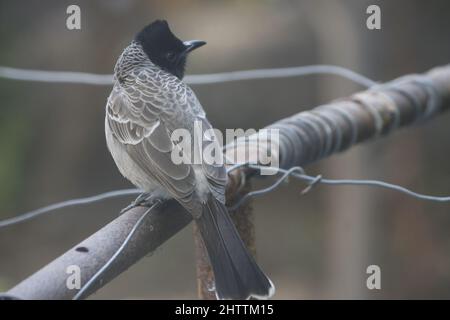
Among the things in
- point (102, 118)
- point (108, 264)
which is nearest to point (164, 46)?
point (108, 264)

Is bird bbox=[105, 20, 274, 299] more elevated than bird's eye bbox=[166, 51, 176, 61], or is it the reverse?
bird's eye bbox=[166, 51, 176, 61]

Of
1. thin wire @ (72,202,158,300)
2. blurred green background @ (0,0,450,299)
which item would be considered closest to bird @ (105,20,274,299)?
thin wire @ (72,202,158,300)

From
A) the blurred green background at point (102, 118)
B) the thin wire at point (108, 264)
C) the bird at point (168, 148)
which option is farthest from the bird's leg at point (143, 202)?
the blurred green background at point (102, 118)

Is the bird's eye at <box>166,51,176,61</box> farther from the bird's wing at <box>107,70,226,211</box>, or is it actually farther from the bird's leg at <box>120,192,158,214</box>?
the bird's leg at <box>120,192,158,214</box>

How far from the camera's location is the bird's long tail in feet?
8.36

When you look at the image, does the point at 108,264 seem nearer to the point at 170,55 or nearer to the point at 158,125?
the point at 158,125

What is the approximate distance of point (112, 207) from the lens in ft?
28.1

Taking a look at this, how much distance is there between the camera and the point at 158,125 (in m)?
3.17

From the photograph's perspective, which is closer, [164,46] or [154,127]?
[154,127]

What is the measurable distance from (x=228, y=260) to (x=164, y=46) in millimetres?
1444

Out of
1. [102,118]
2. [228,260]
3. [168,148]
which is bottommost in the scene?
[228,260]

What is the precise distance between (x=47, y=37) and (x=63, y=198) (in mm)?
1930

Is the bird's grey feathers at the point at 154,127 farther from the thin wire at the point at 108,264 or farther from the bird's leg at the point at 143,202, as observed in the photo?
the thin wire at the point at 108,264
